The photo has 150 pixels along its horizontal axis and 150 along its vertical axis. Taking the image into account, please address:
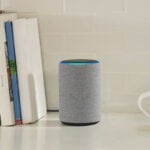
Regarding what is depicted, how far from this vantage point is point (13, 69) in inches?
53.9

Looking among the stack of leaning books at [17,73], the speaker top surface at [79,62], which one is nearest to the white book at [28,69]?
the stack of leaning books at [17,73]

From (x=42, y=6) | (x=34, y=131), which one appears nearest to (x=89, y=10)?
(x=42, y=6)

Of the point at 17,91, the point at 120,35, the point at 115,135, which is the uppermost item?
the point at 120,35

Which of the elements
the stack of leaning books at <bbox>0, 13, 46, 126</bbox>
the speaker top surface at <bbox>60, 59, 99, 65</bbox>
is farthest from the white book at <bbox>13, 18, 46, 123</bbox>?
the speaker top surface at <bbox>60, 59, 99, 65</bbox>

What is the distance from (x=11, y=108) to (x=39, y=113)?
0.11m

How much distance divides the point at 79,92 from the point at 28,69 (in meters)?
0.16

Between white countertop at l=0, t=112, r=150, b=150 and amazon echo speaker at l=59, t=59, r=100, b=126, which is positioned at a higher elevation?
amazon echo speaker at l=59, t=59, r=100, b=126

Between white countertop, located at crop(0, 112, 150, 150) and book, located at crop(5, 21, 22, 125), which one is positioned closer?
white countertop, located at crop(0, 112, 150, 150)

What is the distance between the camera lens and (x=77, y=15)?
152 centimetres

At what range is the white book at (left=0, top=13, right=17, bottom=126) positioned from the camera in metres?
1.35

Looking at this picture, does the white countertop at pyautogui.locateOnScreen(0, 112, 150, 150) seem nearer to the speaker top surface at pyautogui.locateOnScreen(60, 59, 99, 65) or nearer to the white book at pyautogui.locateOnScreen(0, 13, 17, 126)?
the white book at pyautogui.locateOnScreen(0, 13, 17, 126)

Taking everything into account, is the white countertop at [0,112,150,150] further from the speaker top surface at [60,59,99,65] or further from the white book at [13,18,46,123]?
the speaker top surface at [60,59,99,65]

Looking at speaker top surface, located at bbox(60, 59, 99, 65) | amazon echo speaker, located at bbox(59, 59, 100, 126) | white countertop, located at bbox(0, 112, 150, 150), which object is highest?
speaker top surface, located at bbox(60, 59, 99, 65)

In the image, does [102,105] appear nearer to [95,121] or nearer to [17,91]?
[95,121]
